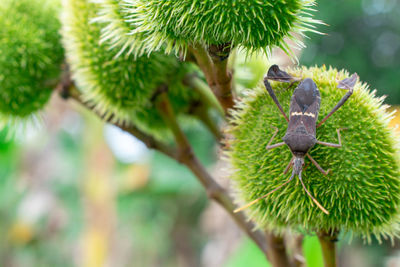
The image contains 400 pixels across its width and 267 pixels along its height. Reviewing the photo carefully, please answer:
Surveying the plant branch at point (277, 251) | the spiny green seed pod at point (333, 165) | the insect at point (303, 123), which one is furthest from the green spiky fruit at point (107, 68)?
the plant branch at point (277, 251)

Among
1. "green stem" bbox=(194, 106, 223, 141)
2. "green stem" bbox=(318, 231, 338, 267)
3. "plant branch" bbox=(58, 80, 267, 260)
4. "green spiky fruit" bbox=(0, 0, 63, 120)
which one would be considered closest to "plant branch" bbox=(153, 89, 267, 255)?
"plant branch" bbox=(58, 80, 267, 260)

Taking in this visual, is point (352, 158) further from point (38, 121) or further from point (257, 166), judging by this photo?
point (38, 121)

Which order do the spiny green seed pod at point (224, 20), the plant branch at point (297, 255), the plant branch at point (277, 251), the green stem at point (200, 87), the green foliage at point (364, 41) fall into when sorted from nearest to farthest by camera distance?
the spiny green seed pod at point (224, 20)
the plant branch at point (277, 251)
the plant branch at point (297, 255)
the green stem at point (200, 87)
the green foliage at point (364, 41)

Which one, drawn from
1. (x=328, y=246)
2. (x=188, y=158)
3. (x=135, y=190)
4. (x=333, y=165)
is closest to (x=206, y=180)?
(x=188, y=158)

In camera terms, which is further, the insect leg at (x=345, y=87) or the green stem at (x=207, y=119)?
the green stem at (x=207, y=119)

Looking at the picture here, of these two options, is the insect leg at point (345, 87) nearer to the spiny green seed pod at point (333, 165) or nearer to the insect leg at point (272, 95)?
the spiny green seed pod at point (333, 165)

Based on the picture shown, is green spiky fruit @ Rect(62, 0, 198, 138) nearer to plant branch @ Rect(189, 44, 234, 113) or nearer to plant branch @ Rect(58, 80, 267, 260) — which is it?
plant branch @ Rect(58, 80, 267, 260)
